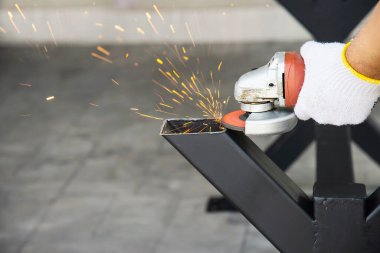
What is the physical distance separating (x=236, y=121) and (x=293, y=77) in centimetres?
19

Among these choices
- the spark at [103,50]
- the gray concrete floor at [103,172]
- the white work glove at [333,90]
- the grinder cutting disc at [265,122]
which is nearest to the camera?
the white work glove at [333,90]

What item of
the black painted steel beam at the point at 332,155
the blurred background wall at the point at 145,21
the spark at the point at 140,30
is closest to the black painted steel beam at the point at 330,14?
the black painted steel beam at the point at 332,155

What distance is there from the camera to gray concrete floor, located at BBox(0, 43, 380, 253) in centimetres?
336

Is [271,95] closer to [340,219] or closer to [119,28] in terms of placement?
[340,219]

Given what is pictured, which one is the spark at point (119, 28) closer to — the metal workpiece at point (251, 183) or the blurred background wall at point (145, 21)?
the blurred background wall at point (145, 21)

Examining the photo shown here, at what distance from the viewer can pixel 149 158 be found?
409 centimetres

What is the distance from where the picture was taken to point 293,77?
1938 millimetres

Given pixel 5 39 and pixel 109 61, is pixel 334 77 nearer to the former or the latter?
pixel 109 61

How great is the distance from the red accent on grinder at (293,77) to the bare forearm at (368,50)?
13 cm

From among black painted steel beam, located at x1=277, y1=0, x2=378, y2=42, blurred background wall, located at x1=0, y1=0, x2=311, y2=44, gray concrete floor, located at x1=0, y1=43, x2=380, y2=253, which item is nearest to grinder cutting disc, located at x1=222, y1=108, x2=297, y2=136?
black painted steel beam, located at x1=277, y1=0, x2=378, y2=42

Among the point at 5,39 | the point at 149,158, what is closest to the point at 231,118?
the point at 149,158

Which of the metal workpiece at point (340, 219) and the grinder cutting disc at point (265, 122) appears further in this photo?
the metal workpiece at point (340, 219)

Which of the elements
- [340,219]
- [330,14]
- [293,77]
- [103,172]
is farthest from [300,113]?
[103,172]

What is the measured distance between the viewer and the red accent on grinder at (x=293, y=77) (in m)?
1.94
